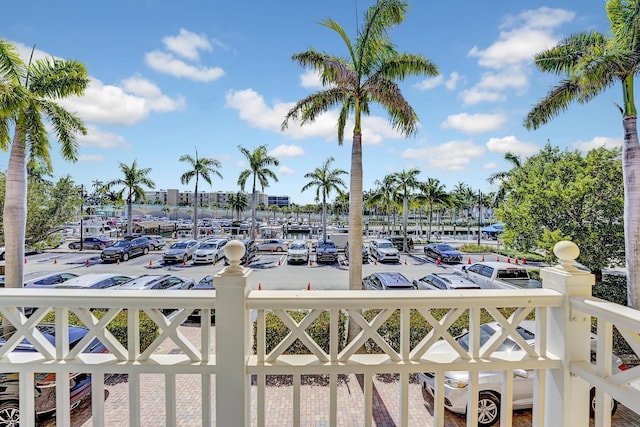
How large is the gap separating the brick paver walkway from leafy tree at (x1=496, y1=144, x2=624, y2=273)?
7.91 metres

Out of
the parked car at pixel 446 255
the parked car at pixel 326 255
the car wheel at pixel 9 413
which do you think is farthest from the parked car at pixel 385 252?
the car wheel at pixel 9 413

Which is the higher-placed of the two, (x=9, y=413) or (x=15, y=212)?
(x=15, y=212)

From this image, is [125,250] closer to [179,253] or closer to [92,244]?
[179,253]

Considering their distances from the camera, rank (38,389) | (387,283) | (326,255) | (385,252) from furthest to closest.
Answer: (385,252)
(326,255)
(387,283)
(38,389)

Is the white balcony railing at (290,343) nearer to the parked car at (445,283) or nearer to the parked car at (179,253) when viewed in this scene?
the parked car at (445,283)

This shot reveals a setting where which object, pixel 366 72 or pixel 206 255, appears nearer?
pixel 366 72

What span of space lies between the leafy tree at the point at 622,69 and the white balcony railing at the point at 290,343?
9458 millimetres

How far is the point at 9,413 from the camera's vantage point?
4.27m

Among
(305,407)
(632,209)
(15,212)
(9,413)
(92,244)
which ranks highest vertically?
(632,209)

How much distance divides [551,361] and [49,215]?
21.3 meters

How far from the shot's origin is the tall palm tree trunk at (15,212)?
26.4 feet

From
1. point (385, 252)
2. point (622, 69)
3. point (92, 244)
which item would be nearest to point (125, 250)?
point (92, 244)

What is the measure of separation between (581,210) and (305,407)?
12747 millimetres

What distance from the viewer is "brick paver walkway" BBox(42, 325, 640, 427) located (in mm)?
5344
